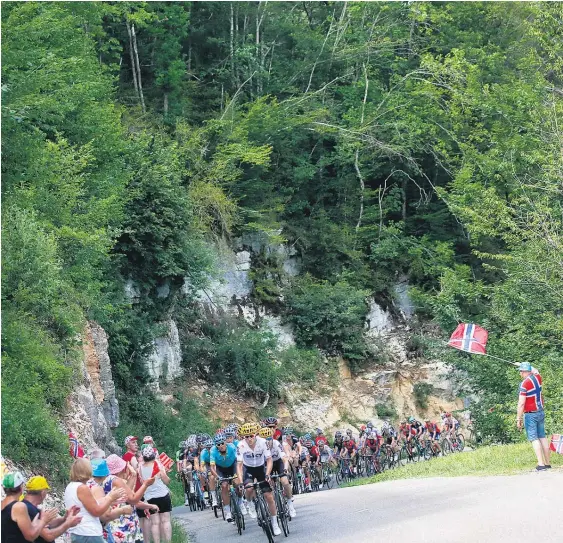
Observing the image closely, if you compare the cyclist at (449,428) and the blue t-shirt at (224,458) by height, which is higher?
the blue t-shirt at (224,458)

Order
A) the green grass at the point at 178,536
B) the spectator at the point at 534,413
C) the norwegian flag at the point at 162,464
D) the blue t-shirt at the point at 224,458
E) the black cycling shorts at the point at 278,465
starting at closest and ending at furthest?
1. the norwegian flag at the point at 162,464
2. the green grass at the point at 178,536
3. the black cycling shorts at the point at 278,465
4. the spectator at the point at 534,413
5. the blue t-shirt at the point at 224,458

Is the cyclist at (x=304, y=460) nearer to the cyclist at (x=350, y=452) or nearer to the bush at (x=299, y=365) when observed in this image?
the cyclist at (x=350, y=452)

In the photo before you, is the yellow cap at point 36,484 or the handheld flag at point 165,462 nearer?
the yellow cap at point 36,484

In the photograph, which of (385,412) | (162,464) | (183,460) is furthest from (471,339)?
(385,412)

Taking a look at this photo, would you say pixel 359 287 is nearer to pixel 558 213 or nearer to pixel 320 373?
pixel 320 373

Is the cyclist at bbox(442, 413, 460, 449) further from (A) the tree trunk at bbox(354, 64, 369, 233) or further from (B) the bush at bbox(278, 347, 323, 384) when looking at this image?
(A) the tree trunk at bbox(354, 64, 369, 233)

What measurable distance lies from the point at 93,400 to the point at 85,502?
16.0 metres

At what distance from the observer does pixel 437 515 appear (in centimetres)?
1427

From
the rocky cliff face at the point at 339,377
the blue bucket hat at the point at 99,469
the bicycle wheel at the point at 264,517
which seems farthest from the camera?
the rocky cliff face at the point at 339,377

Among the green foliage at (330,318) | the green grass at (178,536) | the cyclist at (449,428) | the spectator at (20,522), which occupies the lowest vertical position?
the cyclist at (449,428)

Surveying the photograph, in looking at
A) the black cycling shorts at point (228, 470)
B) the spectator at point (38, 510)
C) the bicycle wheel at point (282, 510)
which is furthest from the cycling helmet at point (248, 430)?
the spectator at point (38, 510)

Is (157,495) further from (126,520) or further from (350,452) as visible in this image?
(350,452)

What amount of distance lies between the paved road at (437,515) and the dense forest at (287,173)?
6689 millimetres

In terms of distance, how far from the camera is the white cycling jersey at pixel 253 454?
51.5ft
